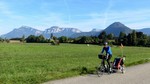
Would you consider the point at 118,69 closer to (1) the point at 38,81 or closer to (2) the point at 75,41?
(1) the point at 38,81

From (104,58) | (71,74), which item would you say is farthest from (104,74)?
(71,74)

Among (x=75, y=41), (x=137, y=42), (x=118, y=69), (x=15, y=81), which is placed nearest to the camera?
(x=15, y=81)

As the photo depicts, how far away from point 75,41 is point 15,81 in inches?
4739

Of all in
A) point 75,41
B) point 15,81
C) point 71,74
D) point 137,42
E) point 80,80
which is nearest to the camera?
point 15,81

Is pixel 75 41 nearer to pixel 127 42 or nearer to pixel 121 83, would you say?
pixel 127 42

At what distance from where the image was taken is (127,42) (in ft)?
413

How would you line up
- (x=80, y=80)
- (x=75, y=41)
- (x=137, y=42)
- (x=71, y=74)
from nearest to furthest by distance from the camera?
1. (x=80, y=80)
2. (x=71, y=74)
3. (x=137, y=42)
4. (x=75, y=41)

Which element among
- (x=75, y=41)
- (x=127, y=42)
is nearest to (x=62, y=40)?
(x=75, y=41)

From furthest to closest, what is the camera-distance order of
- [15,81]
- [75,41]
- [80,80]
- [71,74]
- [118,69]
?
1. [75,41]
2. [118,69]
3. [71,74]
4. [80,80]
5. [15,81]

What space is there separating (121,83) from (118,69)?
4.25 m

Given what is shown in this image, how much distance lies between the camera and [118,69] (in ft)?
55.8

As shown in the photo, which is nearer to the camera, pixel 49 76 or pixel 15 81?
pixel 15 81

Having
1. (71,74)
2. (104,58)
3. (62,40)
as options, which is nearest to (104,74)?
(104,58)

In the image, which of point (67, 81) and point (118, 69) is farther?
point (118, 69)
